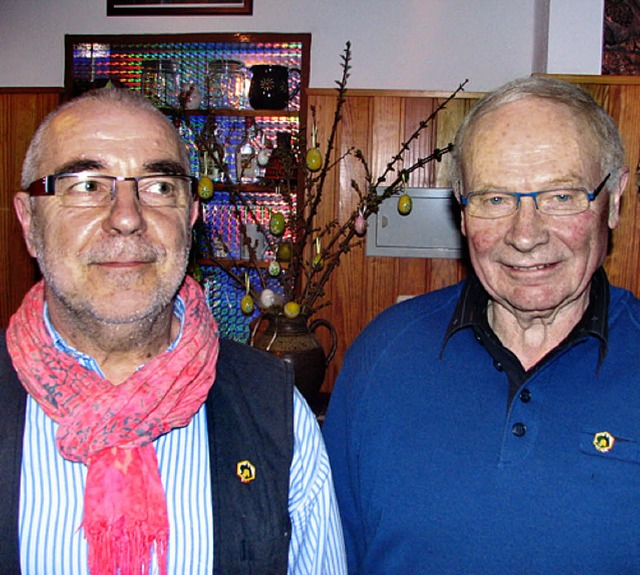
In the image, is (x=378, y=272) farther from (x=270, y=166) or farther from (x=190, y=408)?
(x=190, y=408)

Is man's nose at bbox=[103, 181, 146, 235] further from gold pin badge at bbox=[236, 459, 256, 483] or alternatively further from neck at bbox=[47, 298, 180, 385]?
gold pin badge at bbox=[236, 459, 256, 483]

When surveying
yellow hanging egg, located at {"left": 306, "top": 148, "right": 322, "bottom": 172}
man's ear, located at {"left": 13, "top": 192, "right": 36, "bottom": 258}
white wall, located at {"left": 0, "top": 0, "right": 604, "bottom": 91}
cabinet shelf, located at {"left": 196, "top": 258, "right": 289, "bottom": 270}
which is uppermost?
white wall, located at {"left": 0, "top": 0, "right": 604, "bottom": 91}

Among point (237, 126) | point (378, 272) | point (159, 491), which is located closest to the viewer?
point (159, 491)

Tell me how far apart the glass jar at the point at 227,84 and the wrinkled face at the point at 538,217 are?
2786 mm

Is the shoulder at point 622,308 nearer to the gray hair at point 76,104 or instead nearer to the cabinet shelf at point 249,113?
the gray hair at point 76,104

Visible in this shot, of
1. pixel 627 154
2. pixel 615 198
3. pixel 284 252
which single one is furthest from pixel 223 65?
pixel 615 198

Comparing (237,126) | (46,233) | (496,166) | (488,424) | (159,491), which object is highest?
(237,126)

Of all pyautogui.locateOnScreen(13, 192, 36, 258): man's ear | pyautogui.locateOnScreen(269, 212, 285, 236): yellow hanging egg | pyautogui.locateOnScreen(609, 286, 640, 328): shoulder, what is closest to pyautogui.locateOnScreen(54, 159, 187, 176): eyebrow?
pyautogui.locateOnScreen(13, 192, 36, 258): man's ear

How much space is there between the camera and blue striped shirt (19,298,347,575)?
1156mm

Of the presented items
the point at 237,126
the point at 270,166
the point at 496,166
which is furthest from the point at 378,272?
the point at 496,166

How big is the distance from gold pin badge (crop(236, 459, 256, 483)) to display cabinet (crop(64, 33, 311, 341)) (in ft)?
8.27

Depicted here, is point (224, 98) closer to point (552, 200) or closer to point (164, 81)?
point (164, 81)

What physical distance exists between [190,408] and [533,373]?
636 mm

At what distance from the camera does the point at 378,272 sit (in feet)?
12.2
